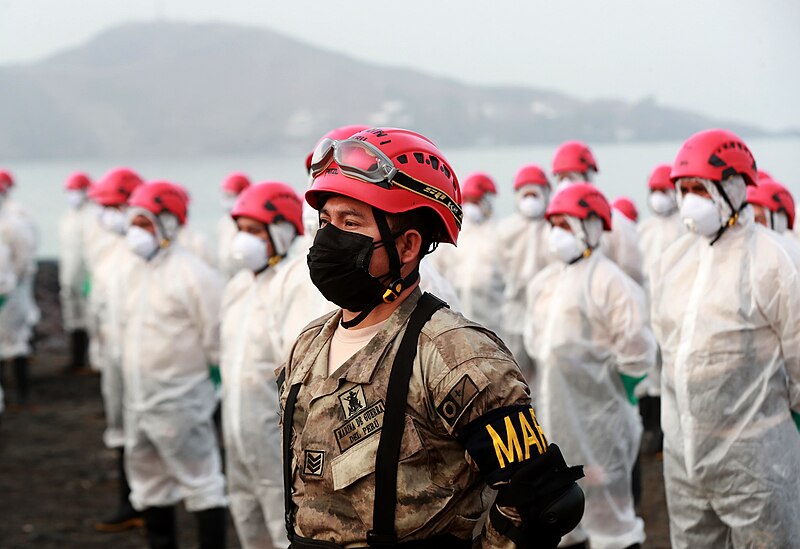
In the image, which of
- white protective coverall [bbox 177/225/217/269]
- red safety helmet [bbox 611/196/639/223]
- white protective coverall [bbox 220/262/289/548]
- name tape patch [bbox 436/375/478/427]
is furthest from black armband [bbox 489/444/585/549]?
white protective coverall [bbox 177/225/217/269]

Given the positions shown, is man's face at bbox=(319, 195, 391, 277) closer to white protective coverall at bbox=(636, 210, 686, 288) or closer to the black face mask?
the black face mask

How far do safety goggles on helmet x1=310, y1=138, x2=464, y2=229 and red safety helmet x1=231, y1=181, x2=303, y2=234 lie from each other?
3.04 metres

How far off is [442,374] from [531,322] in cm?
407

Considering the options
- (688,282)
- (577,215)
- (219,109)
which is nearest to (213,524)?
(577,215)

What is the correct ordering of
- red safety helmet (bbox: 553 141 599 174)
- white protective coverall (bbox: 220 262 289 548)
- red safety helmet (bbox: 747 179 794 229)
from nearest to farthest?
white protective coverall (bbox: 220 262 289 548), red safety helmet (bbox: 747 179 794 229), red safety helmet (bbox: 553 141 599 174)

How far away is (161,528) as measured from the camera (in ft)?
21.4

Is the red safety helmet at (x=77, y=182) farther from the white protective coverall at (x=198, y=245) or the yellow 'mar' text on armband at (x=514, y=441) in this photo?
the yellow 'mar' text on armband at (x=514, y=441)

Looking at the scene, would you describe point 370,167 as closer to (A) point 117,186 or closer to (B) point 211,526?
(B) point 211,526

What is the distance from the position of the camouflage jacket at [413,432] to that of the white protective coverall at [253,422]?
2.82m

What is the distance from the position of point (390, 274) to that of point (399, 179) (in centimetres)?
22

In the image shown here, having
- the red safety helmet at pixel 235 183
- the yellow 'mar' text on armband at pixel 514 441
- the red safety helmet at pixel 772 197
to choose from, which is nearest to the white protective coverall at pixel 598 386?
the red safety helmet at pixel 772 197

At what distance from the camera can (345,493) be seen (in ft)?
8.00

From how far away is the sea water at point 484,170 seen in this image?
10.5 m

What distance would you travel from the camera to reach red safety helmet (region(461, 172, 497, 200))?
10664 mm
